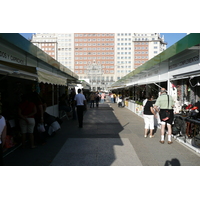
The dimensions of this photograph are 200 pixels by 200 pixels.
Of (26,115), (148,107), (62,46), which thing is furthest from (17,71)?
(62,46)

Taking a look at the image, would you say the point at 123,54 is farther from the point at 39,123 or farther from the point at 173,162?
the point at 173,162

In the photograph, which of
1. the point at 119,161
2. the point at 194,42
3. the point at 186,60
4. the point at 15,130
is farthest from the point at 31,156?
the point at 186,60

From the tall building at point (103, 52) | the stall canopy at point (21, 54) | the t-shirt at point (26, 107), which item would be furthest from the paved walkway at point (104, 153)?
the tall building at point (103, 52)

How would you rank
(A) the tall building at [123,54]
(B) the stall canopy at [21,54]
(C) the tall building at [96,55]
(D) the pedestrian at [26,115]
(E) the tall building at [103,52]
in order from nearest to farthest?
(B) the stall canopy at [21,54] < (D) the pedestrian at [26,115] < (C) the tall building at [96,55] < (E) the tall building at [103,52] < (A) the tall building at [123,54]

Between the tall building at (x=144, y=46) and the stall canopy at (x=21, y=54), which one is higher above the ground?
the tall building at (x=144, y=46)

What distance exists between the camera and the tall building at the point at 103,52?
384 feet

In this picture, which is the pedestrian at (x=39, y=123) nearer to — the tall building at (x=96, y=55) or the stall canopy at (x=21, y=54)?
the stall canopy at (x=21, y=54)

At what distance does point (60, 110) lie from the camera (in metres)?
12.4

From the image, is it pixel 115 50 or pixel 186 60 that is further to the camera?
pixel 115 50

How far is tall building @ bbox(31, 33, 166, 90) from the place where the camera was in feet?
384

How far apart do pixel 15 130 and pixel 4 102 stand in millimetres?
1175

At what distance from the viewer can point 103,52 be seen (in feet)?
387

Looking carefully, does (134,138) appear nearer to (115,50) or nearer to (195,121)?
(195,121)

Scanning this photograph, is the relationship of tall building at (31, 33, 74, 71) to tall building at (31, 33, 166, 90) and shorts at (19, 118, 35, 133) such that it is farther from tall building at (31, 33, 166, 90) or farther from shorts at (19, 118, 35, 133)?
shorts at (19, 118, 35, 133)
